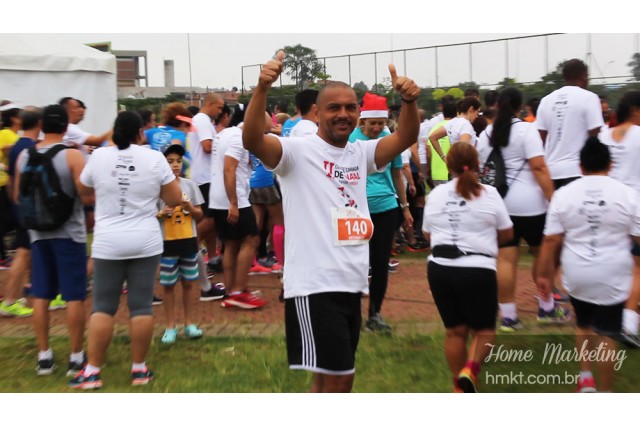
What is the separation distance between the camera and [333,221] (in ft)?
13.0

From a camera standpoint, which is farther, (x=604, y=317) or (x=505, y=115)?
(x=505, y=115)

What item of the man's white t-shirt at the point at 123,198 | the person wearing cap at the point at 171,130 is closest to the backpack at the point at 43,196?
the man's white t-shirt at the point at 123,198

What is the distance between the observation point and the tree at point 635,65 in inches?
579

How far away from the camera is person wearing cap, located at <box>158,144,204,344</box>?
6730mm

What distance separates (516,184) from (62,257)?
4033 millimetres

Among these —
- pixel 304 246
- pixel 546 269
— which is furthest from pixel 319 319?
pixel 546 269

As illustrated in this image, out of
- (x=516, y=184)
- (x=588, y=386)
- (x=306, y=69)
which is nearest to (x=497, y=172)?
(x=516, y=184)

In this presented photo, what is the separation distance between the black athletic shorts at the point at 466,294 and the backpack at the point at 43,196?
116 inches

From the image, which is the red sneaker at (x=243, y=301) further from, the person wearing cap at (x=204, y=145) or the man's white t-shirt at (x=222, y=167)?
the person wearing cap at (x=204, y=145)

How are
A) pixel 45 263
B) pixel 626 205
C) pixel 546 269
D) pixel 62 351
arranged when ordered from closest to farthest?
pixel 626 205, pixel 546 269, pixel 45 263, pixel 62 351

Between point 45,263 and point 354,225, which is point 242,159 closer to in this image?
point 45,263

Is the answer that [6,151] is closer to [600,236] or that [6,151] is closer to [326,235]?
[326,235]

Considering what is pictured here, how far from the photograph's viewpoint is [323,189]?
3992 millimetres

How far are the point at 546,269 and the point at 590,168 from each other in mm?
789
